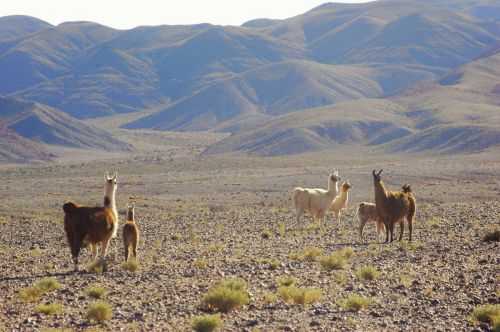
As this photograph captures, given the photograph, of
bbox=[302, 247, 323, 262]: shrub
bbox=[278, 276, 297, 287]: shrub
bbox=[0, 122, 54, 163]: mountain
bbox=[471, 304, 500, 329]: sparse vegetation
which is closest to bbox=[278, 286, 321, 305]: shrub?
bbox=[278, 276, 297, 287]: shrub

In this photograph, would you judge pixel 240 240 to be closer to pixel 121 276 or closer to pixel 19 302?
pixel 121 276

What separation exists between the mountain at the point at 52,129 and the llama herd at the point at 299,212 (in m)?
97.1

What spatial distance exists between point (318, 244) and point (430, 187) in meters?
34.0

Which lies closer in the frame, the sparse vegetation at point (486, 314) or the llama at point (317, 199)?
the sparse vegetation at point (486, 314)

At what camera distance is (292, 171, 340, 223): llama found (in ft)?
82.9

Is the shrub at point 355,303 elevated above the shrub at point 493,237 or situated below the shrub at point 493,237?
below

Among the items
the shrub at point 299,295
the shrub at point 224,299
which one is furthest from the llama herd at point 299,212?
the shrub at point 299,295

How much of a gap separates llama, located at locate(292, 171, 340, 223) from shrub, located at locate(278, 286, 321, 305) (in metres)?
12.7

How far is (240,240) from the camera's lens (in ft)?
72.6

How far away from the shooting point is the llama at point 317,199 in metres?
25.3

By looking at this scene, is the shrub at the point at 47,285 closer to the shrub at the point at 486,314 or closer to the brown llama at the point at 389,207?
the shrub at the point at 486,314

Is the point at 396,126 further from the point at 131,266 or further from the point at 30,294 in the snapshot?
the point at 30,294

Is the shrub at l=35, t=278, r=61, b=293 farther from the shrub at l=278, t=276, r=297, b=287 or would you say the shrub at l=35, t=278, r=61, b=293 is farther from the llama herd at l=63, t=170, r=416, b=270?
→ the shrub at l=278, t=276, r=297, b=287

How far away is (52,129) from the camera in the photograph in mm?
123500
